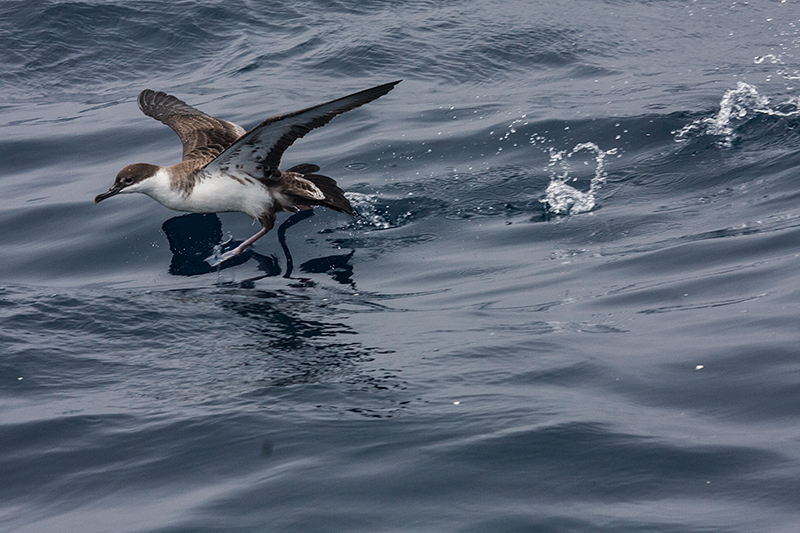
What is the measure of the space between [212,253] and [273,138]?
132 centimetres

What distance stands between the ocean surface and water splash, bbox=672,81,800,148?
0.04 meters

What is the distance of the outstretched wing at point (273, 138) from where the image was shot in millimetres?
7680

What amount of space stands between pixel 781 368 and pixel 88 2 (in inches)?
546

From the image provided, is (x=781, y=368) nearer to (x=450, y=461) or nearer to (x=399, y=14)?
(x=450, y=461)

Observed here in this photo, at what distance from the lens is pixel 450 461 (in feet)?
15.3

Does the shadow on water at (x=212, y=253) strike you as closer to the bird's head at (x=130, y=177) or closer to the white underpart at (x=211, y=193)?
the white underpart at (x=211, y=193)

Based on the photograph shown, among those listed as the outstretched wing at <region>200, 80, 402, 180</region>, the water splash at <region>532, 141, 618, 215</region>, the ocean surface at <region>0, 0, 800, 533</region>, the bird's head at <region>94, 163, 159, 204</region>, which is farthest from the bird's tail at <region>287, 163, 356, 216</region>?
the water splash at <region>532, 141, 618, 215</region>

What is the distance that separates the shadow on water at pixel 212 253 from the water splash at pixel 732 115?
4378 mm

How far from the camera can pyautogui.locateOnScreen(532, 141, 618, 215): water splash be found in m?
9.17

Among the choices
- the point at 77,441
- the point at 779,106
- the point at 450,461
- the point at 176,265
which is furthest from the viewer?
the point at 779,106

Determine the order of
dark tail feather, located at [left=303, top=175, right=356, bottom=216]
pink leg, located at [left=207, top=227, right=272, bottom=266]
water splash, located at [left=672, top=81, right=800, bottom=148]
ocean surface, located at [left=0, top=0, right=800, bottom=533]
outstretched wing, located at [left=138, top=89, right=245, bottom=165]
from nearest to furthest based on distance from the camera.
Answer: ocean surface, located at [left=0, top=0, right=800, bottom=533] < pink leg, located at [left=207, top=227, right=272, bottom=266] < dark tail feather, located at [left=303, top=175, right=356, bottom=216] < outstretched wing, located at [left=138, top=89, right=245, bottom=165] < water splash, located at [left=672, top=81, right=800, bottom=148]

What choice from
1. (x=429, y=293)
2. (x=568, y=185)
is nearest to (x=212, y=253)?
(x=429, y=293)

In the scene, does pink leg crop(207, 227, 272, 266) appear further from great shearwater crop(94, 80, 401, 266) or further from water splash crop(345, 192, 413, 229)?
water splash crop(345, 192, 413, 229)

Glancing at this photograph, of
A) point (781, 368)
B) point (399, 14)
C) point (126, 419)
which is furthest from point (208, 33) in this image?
point (781, 368)
